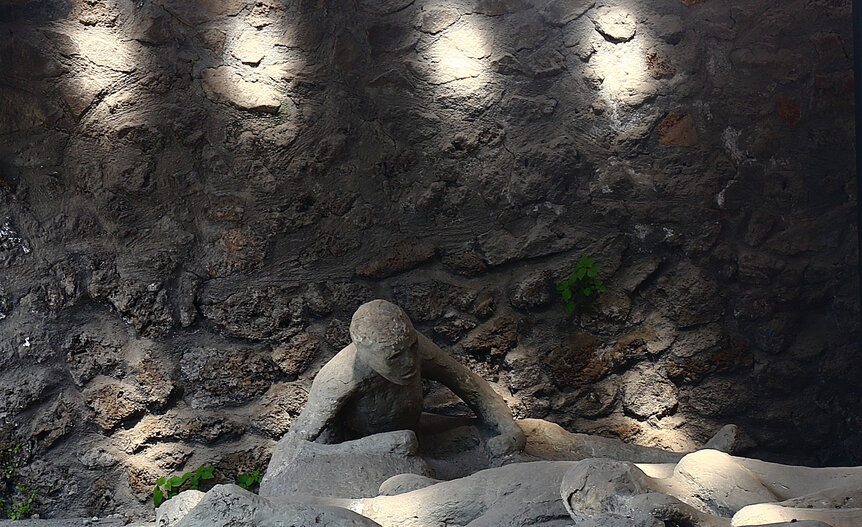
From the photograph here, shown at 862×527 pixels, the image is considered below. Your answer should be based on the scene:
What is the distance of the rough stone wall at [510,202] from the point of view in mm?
2971

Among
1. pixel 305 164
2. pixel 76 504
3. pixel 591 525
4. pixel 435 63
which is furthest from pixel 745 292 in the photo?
pixel 76 504

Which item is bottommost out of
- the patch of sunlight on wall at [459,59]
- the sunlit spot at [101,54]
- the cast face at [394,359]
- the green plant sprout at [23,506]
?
the green plant sprout at [23,506]

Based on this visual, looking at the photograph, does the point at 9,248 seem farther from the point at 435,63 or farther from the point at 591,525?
the point at 591,525

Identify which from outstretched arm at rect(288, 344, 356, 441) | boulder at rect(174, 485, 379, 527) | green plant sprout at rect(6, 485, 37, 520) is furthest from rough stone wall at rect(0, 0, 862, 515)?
boulder at rect(174, 485, 379, 527)

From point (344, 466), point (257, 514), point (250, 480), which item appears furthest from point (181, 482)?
point (257, 514)

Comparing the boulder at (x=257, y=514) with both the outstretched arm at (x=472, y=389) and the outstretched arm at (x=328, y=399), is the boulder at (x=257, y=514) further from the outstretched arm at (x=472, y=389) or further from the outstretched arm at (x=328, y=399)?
the outstretched arm at (x=472, y=389)

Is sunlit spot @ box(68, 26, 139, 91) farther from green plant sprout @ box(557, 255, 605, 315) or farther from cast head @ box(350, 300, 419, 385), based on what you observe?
green plant sprout @ box(557, 255, 605, 315)

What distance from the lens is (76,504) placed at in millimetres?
2844

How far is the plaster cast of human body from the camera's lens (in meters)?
2.17

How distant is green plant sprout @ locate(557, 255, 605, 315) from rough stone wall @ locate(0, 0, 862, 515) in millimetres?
44

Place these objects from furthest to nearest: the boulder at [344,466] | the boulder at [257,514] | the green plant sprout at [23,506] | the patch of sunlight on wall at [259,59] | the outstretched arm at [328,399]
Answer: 1. the patch of sunlight on wall at [259,59]
2. the green plant sprout at [23,506]
3. the outstretched arm at [328,399]
4. the boulder at [344,466]
5. the boulder at [257,514]

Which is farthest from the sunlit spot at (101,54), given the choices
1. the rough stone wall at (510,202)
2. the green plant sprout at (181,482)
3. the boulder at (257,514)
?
the boulder at (257,514)

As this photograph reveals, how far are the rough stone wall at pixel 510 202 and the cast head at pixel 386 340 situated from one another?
0.82m

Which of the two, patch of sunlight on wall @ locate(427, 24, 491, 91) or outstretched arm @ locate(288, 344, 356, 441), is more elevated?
patch of sunlight on wall @ locate(427, 24, 491, 91)
